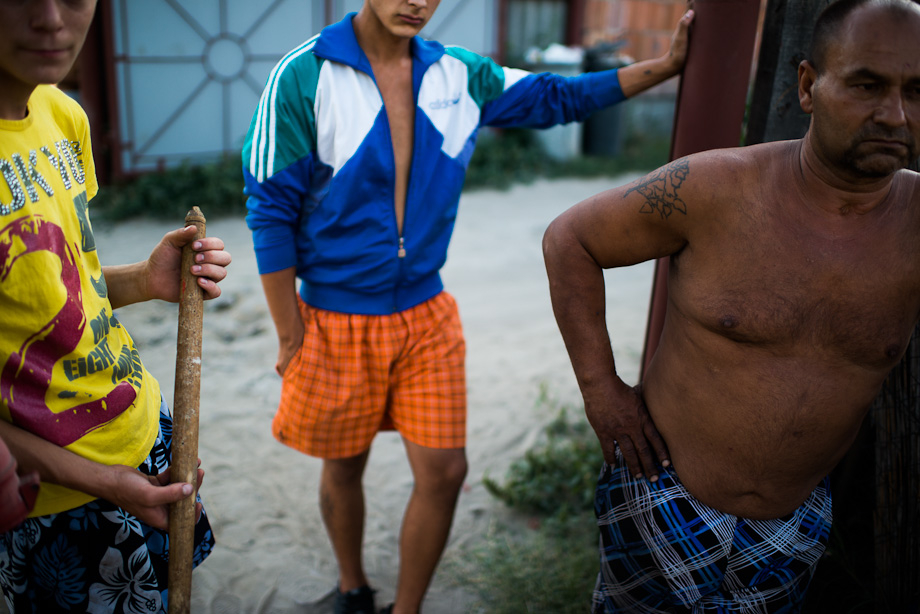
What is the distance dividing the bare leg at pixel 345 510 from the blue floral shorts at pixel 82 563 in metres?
0.99

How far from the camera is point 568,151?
10.2m

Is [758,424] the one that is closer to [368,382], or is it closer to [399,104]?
[368,382]

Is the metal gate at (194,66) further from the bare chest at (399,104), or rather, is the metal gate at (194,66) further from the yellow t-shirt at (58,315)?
the yellow t-shirt at (58,315)

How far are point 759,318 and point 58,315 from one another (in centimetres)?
147

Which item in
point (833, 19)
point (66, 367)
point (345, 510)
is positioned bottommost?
point (345, 510)

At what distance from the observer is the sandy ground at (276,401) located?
300 centimetres

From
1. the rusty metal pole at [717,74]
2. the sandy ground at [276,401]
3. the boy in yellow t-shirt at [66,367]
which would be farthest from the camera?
the sandy ground at [276,401]

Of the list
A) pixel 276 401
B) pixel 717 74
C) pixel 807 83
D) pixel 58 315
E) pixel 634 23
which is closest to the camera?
pixel 58 315

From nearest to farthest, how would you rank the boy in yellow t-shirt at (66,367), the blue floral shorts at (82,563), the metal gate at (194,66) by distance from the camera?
the boy in yellow t-shirt at (66,367) → the blue floral shorts at (82,563) → the metal gate at (194,66)

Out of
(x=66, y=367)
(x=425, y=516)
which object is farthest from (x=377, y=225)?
(x=66, y=367)

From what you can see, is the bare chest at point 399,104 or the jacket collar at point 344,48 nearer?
the jacket collar at point 344,48

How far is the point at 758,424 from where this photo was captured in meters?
1.78

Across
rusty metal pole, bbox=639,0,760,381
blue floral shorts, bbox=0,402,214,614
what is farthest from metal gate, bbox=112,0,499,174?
blue floral shorts, bbox=0,402,214,614

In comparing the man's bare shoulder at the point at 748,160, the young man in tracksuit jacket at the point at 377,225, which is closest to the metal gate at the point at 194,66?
the young man in tracksuit jacket at the point at 377,225
